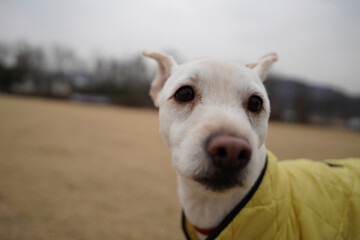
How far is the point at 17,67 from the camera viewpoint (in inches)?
1907

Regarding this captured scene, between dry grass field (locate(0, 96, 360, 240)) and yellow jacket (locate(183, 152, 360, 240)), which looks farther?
dry grass field (locate(0, 96, 360, 240))

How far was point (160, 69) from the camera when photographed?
8.48 feet

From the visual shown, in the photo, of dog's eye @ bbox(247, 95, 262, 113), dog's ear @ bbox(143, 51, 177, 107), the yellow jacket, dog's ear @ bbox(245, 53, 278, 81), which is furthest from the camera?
dog's ear @ bbox(143, 51, 177, 107)

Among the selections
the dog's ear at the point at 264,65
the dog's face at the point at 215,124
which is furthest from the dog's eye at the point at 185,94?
the dog's ear at the point at 264,65

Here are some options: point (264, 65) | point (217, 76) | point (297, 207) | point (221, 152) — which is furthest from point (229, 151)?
point (264, 65)

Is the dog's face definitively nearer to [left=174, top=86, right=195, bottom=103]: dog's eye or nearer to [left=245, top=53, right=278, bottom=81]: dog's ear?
[left=174, top=86, right=195, bottom=103]: dog's eye

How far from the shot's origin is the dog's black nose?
4.18 feet

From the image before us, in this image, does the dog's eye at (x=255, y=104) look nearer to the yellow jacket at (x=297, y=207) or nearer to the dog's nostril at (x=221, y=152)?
the yellow jacket at (x=297, y=207)

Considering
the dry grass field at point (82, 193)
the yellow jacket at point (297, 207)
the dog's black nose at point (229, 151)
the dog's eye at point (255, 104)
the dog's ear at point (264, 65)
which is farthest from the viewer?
the dry grass field at point (82, 193)

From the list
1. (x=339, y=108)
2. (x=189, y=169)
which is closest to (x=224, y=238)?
(x=189, y=169)

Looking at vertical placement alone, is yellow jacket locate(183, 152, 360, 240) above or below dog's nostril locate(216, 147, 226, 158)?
below

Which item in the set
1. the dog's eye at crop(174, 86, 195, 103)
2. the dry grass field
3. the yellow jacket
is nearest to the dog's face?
the dog's eye at crop(174, 86, 195, 103)

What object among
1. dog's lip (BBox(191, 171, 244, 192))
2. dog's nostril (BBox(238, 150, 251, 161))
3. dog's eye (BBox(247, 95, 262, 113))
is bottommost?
dog's lip (BBox(191, 171, 244, 192))

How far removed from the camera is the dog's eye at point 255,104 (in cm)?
182
